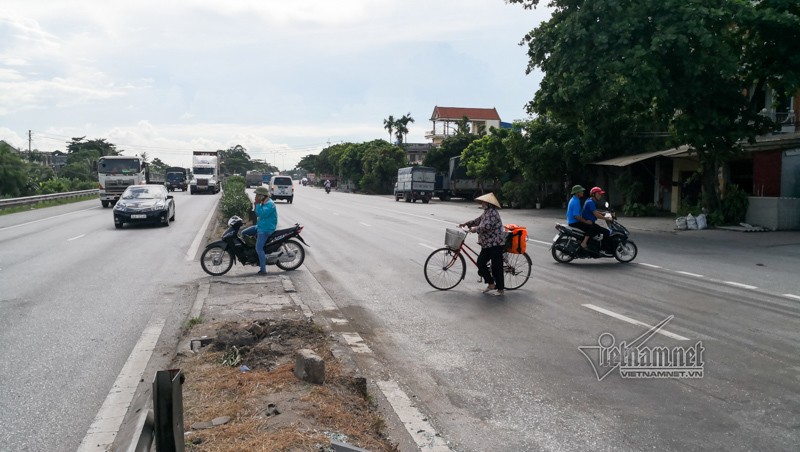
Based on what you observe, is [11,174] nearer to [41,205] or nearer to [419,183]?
[41,205]

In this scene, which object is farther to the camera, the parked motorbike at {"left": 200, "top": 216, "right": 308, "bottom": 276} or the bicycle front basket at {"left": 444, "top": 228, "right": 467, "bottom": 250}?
the parked motorbike at {"left": 200, "top": 216, "right": 308, "bottom": 276}

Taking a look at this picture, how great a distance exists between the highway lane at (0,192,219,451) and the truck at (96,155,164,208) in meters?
17.5

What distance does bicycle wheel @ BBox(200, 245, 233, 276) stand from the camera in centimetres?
1189

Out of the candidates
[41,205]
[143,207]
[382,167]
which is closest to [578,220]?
[143,207]

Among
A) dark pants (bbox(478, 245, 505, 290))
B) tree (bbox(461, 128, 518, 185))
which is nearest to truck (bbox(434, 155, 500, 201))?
tree (bbox(461, 128, 518, 185))

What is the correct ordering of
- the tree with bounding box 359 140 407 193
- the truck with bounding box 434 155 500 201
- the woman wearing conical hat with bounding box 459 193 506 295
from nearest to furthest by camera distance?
1. the woman wearing conical hat with bounding box 459 193 506 295
2. the truck with bounding box 434 155 500 201
3. the tree with bounding box 359 140 407 193

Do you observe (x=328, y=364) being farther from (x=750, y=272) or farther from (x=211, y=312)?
(x=750, y=272)

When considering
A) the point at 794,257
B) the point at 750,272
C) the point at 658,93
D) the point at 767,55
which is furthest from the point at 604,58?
the point at 750,272

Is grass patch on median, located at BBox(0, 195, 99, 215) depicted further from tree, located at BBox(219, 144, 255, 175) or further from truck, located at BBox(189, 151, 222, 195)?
tree, located at BBox(219, 144, 255, 175)

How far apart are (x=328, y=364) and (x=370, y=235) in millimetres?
14432

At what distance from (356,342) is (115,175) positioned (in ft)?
105

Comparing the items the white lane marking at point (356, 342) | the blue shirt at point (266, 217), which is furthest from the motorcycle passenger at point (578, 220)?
the white lane marking at point (356, 342)

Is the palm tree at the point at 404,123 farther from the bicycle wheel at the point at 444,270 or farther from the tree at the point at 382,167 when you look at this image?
the bicycle wheel at the point at 444,270

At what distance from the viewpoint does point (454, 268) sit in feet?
34.5
